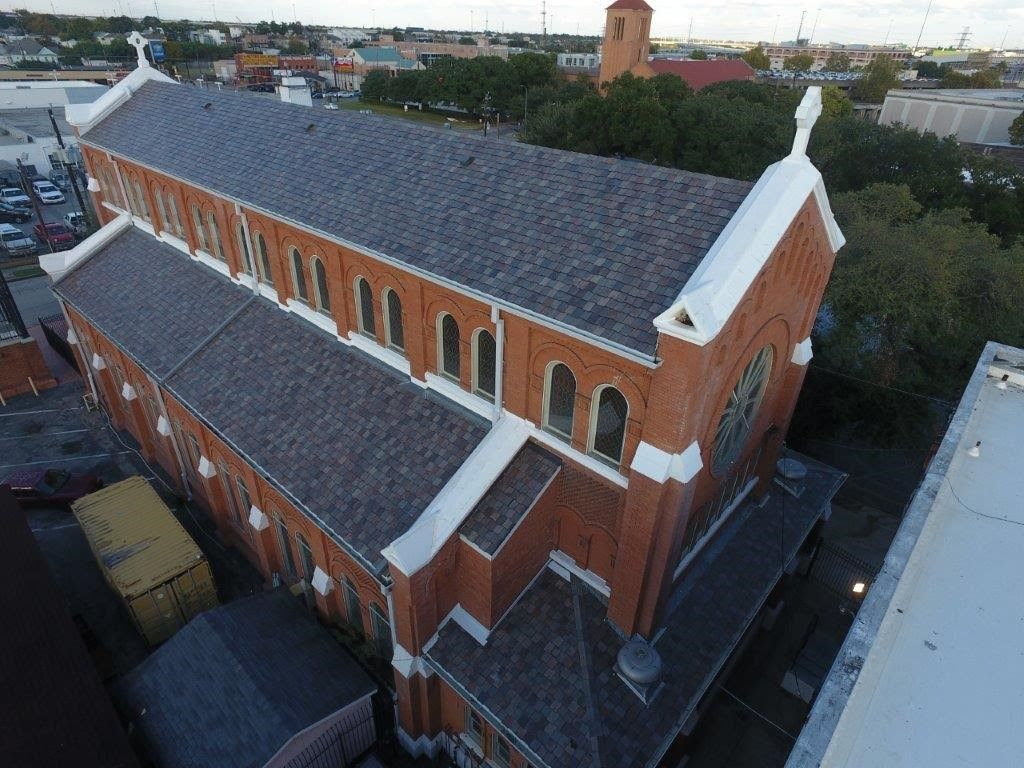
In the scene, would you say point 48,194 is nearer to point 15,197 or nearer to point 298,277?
point 15,197

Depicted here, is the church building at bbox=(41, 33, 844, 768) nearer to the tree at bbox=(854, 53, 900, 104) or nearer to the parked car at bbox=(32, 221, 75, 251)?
the parked car at bbox=(32, 221, 75, 251)

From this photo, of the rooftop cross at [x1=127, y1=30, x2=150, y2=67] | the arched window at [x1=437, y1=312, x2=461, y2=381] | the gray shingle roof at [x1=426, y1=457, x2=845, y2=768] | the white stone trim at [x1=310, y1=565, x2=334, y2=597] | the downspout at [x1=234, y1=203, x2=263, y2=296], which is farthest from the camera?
the rooftop cross at [x1=127, y1=30, x2=150, y2=67]

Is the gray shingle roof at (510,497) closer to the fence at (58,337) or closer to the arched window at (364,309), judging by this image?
the arched window at (364,309)

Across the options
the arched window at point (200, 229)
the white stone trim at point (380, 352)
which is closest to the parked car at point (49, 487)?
the arched window at point (200, 229)

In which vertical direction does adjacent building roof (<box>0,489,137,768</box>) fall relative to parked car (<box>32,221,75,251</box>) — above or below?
above

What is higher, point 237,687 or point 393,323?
point 393,323

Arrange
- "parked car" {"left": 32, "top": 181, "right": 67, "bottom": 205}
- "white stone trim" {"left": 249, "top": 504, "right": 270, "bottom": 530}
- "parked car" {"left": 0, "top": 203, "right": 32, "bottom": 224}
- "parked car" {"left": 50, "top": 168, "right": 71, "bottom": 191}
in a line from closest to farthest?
"white stone trim" {"left": 249, "top": 504, "right": 270, "bottom": 530}
"parked car" {"left": 0, "top": 203, "right": 32, "bottom": 224}
"parked car" {"left": 32, "top": 181, "right": 67, "bottom": 205}
"parked car" {"left": 50, "top": 168, "right": 71, "bottom": 191}

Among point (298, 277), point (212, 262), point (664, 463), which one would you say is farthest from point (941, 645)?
point (212, 262)

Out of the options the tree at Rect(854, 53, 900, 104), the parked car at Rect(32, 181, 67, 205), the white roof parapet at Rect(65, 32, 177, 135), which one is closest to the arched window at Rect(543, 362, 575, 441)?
the white roof parapet at Rect(65, 32, 177, 135)
